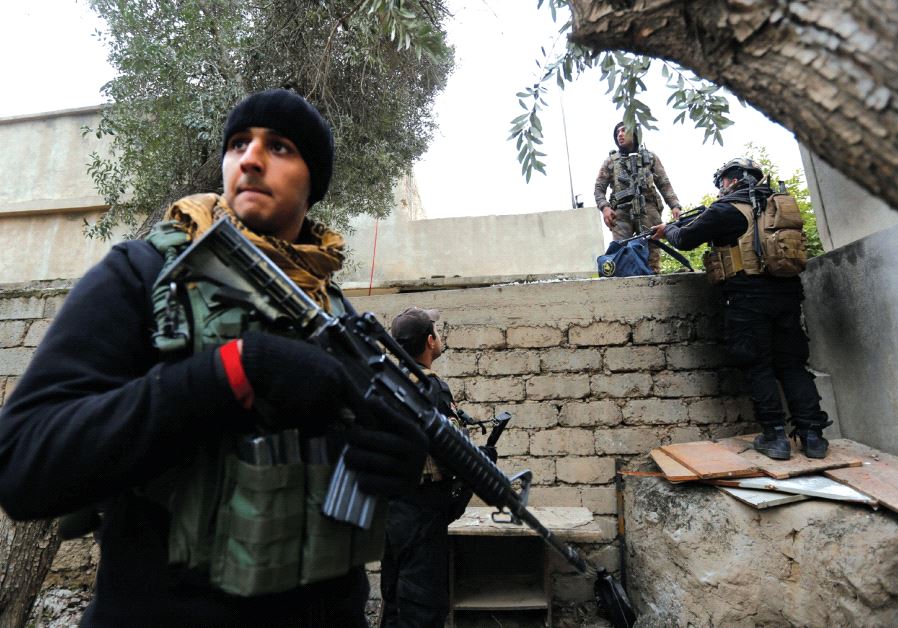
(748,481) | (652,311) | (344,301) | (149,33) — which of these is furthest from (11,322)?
(748,481)

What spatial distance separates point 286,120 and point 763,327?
3.37 meters

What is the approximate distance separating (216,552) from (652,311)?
3.71 meters

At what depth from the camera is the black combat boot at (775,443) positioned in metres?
3.16

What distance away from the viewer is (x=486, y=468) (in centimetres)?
157

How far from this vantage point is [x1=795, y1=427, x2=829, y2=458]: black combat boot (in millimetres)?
3145

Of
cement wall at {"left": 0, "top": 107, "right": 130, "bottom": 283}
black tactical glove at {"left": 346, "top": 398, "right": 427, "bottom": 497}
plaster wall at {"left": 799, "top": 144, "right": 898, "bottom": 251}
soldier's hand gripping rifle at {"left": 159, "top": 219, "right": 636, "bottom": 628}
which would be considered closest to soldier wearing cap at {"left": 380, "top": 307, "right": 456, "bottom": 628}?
soldier's hand gripping rifle at {"left": 159, "top": 219, "right": 636, "bottom": 628}

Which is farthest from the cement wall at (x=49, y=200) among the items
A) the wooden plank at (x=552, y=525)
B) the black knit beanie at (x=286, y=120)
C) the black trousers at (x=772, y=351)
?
the black trousers at (x=772, y=351)

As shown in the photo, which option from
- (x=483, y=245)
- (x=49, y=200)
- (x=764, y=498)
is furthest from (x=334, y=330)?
(x=49, y=200)

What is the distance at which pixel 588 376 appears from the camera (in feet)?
12.8

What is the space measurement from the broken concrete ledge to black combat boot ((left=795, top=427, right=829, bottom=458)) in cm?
49

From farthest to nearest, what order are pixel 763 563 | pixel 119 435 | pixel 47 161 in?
pixel 47 161 → pixel 763 563 → pixel 119 435

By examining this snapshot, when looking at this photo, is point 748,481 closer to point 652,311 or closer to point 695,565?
point 695,565

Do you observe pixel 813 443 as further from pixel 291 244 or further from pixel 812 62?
pixel 291 244

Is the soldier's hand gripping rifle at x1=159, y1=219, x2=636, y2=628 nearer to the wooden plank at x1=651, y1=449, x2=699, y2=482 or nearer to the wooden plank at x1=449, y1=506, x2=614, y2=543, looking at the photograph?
the wooden plank at x1=449, y1=506, x2=614, y2=543
